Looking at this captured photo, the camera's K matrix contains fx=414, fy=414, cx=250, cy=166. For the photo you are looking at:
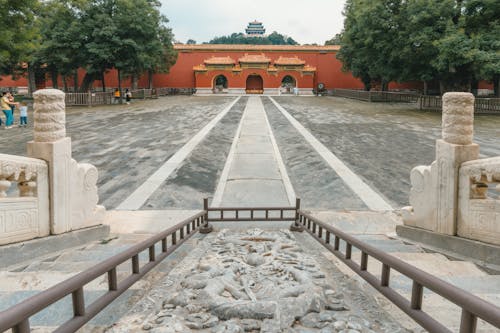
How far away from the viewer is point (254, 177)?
852 centimetres

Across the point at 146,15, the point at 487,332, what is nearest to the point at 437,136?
the point at 487,332

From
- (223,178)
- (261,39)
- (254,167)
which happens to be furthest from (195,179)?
(261,39)

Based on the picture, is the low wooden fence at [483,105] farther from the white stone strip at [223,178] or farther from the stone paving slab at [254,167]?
the stone paving slab at [254,167]

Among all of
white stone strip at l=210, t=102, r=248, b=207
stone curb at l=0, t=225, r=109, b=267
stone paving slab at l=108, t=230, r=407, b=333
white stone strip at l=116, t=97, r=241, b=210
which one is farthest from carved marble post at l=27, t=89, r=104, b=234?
white stone strip at l=210, t=102, r=248, b=207

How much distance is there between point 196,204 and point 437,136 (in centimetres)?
993

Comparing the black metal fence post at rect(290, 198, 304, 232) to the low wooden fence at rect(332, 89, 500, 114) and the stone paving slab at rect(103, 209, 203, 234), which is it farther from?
the low wooden fence at rect(332, 89, 500, 114)

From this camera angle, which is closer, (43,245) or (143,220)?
(43,245)

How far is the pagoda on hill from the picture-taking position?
3484 inches

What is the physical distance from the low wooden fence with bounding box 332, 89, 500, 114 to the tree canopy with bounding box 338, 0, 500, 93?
115 cm

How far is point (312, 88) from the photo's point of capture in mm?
47875

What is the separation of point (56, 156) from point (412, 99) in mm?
33002

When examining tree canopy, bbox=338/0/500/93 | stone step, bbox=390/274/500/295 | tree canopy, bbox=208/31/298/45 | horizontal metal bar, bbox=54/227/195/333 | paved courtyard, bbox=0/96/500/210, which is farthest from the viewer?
tree canopy, bbox=208/31/298/45

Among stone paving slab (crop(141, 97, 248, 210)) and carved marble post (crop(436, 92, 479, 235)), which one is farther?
stone paving slab (crop(141, 97, 248, 210))

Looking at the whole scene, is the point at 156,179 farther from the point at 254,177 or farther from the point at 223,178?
the point at 254,177
